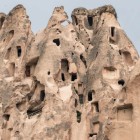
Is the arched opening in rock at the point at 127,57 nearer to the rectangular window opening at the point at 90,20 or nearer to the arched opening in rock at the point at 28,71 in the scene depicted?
the rectangular window opening at the point at 90,20

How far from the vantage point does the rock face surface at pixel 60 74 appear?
870 inches

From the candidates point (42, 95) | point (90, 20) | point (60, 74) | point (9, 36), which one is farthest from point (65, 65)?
point (90, 20)

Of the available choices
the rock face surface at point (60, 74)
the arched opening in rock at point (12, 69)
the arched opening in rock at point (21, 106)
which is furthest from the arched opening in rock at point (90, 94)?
the arched opening in rock at point (12, 69)

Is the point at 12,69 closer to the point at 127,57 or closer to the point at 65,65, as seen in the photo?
the point at 65,65

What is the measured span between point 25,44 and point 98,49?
4.02m

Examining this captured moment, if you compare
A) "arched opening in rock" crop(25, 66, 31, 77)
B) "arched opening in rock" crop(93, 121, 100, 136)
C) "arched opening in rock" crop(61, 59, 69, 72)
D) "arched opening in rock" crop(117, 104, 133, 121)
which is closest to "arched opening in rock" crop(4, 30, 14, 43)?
"arched opening in rock" crop(25, 66, 31, 77)

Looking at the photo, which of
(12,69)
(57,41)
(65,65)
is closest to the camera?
(65,65)

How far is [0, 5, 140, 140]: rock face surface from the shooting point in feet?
72.5

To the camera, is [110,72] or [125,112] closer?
[125,112]

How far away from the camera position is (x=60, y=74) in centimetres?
2400

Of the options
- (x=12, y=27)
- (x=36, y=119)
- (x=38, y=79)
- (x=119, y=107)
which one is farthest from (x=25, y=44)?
(x=119, y=107)

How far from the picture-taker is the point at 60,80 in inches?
937

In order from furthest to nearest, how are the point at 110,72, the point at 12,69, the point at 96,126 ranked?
the point at 12,69 < the point at 110,72 < the point at 96,126

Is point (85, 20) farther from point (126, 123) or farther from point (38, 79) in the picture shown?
point (126, 123)
